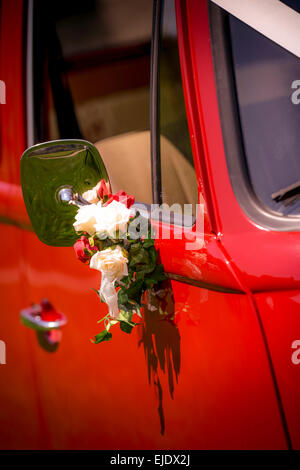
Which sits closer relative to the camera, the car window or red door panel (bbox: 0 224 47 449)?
the car window

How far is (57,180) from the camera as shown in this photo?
1.25m

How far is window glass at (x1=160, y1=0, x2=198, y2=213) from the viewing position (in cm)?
118

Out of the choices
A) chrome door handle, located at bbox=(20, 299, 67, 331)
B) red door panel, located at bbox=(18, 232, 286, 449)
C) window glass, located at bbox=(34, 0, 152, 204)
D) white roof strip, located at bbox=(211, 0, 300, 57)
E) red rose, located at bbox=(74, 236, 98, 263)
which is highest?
window glass, located at bbox=(34, 0, 152, 204)

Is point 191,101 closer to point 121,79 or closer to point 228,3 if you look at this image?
point 228,3

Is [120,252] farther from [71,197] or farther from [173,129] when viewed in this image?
[173,129]

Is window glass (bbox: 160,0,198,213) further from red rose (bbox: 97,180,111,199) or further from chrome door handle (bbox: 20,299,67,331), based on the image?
chrome door handle (bbox: 20,299,67,331)

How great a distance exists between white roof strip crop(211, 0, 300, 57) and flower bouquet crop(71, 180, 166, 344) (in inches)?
20.6

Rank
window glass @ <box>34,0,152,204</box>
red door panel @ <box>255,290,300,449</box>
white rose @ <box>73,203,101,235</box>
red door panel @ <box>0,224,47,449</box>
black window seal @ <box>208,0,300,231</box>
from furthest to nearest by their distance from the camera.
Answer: red door panel @ <box>0,224,47,449</box> → window glass @ <box>34,0,152,204</box> → white rose @ <box>73,203,101,235</box> → black window seal @ <box>208,0,300,231</box> → red door panel @ <box>255,290,300,449</box>

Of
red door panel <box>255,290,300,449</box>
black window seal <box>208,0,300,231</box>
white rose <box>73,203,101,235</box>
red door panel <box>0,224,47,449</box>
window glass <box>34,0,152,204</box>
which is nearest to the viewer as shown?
red door panel <box>255,290,300,449</box>

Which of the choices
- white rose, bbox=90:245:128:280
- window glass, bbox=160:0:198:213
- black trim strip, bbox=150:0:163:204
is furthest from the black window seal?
white rose, bbox=90:245:128:280

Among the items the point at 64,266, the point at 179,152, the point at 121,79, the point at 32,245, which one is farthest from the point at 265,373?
the point at 121,79

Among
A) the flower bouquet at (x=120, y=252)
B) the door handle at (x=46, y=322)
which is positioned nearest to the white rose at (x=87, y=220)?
the flower bouquet at (x=120, y=252)

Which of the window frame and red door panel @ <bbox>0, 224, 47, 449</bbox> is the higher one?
the window frame
